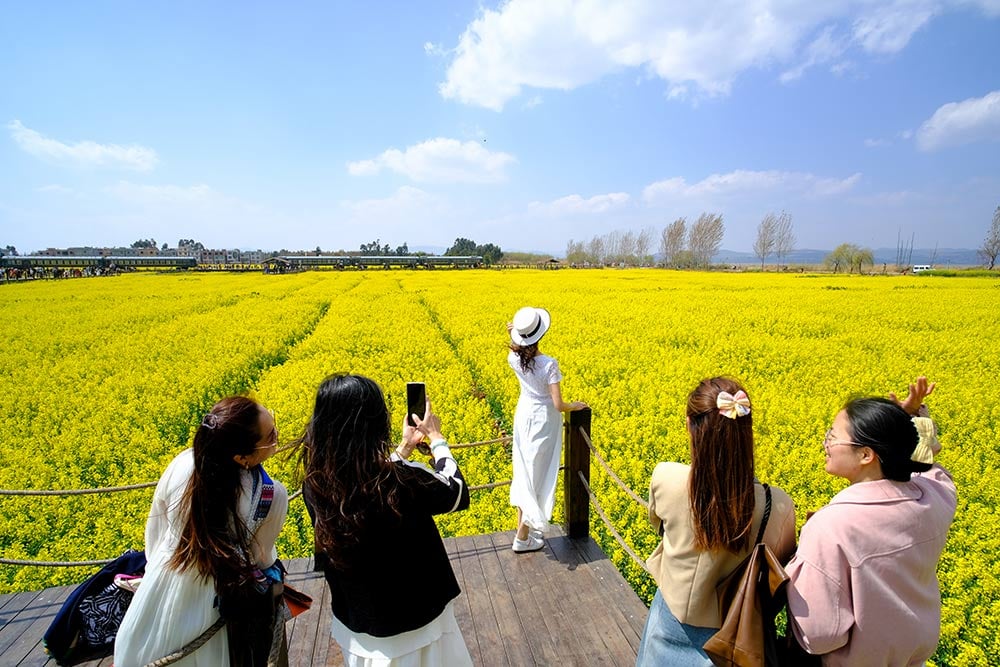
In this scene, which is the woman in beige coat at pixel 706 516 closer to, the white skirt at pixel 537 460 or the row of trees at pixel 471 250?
the white skirt at pixel 537 460

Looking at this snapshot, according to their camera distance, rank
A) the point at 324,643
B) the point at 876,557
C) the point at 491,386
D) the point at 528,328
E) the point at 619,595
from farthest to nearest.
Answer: the point at 491,386, the point at 528,328, the point at 619,595, the point at 324,643, the point at 876,557

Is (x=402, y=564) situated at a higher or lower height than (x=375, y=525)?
lower

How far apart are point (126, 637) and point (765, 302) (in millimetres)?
19387

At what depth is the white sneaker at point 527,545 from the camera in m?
3.64

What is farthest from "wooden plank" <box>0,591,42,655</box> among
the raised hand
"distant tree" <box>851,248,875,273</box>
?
"distant tree" <box>851,248,875,273</box>

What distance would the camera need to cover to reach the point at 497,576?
3410mm

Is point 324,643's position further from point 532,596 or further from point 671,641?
point 671,641

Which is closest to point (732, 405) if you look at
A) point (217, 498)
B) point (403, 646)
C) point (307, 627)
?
point (403, 646)

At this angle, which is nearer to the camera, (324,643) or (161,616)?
(161,616)

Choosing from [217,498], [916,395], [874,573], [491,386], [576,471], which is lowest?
[491,386]

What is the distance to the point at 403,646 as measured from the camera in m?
1.90

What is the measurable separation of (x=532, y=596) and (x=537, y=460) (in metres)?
0.86

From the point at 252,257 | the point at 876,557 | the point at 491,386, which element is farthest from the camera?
the point at 252,257

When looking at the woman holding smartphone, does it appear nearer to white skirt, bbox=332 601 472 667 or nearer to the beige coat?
white skirt, bbox=332 601 472 667
